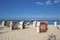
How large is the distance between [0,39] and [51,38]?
140 cm

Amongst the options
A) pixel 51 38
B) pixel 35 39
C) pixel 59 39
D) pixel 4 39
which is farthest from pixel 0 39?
pixel 59 39

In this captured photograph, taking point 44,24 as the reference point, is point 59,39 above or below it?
below

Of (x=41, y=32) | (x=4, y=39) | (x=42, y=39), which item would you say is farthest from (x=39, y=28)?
(x=4, y=39)

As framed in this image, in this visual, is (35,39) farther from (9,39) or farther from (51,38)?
(9,39)

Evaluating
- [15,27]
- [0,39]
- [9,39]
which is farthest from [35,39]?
[15,27]

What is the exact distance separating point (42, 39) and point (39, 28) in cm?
121

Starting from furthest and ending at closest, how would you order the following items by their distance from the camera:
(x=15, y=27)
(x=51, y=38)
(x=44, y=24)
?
(x=15, y=27)
(x=44, y=24)
(x=51, y=38)

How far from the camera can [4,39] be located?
12.1 ft

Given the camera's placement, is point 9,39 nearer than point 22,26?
Yes

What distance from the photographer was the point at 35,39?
368 cm

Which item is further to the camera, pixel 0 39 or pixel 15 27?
pixel 15 27

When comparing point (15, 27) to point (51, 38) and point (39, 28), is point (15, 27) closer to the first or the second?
point (39, 28)

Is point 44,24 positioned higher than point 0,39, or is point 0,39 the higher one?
point 44,24

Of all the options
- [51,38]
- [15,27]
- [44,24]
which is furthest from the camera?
[15,27]
